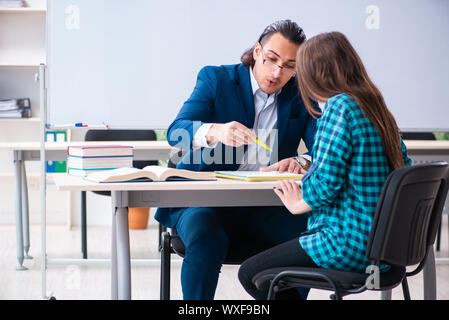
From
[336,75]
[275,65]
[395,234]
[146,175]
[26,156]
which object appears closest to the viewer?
[395,234]

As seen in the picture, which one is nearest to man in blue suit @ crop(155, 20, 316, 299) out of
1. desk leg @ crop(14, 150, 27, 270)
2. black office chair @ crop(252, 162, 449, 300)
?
black office chair @ crop(252, 162, 449, 300)

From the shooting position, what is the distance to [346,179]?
1.44 meters

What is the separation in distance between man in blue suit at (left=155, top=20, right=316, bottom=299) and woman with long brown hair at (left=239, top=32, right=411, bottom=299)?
28 cm

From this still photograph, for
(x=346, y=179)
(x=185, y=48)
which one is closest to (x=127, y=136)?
(x=185, y=48)

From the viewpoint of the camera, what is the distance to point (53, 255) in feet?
12.4

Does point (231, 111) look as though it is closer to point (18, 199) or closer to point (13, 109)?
point (18, 199)

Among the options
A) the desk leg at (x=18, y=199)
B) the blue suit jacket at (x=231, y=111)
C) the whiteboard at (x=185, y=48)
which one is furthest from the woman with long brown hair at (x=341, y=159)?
the desk leg at (x=18, y=199)

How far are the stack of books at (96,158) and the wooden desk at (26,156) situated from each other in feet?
4.58

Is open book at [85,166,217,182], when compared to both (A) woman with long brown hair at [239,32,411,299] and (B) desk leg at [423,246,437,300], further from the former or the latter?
(B) desk leg at [423,246,437,300]

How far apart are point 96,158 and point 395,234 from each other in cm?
93

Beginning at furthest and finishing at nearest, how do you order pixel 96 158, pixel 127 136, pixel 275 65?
pixel 127 136 → pixel 275 65 → pixel 96 158

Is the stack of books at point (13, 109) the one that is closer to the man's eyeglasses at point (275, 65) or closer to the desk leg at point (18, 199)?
the desk leg at point (18, 199)

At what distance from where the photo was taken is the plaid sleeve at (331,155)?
1.39 meters

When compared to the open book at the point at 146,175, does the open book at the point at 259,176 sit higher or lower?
lower
